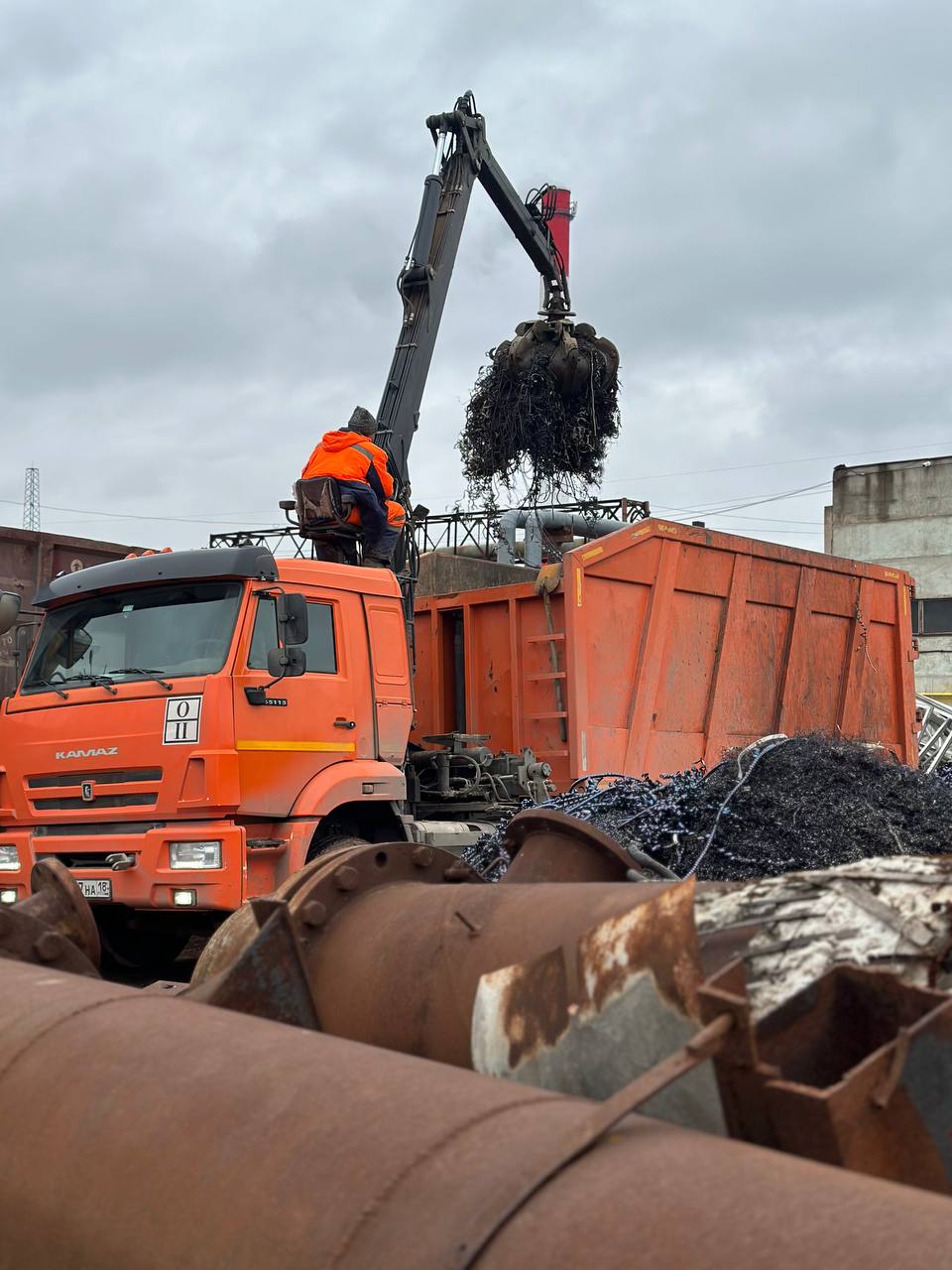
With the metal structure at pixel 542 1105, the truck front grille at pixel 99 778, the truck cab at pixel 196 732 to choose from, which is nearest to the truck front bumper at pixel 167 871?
the truck cab at pixel 196 732

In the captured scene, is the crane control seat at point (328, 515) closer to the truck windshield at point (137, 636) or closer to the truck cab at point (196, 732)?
the truck cab at point (196, 732)

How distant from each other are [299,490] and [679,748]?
2.90 metres

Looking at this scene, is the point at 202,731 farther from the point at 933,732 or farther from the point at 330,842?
the point at 933,732

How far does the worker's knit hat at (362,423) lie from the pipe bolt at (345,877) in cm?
610

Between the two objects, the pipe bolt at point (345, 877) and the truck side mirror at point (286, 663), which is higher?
the truck side mirror at point (286, 663)

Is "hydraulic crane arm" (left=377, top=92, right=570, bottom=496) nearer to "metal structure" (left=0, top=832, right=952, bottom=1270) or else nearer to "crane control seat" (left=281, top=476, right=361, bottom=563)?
"crane control seat" (left=281, top=476, right=361, bottom=563)

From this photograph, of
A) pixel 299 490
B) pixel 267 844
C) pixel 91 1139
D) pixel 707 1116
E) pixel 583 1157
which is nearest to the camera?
pixel 583 1157

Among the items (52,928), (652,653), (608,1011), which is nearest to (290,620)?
(652,653)

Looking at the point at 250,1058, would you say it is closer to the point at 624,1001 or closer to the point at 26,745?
the point at 624,1001

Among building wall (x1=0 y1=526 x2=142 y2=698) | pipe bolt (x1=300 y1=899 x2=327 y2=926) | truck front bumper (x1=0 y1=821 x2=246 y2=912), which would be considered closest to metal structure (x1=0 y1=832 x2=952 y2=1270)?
pipe bolt (x1=300 y1=899 x2=327 y2=926)

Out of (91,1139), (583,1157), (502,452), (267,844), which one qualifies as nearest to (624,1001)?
(583,1157)

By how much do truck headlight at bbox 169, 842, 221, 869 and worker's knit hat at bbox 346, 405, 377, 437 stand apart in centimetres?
325

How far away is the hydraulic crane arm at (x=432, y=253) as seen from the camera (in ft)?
31.2

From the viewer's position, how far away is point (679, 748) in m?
8.36
